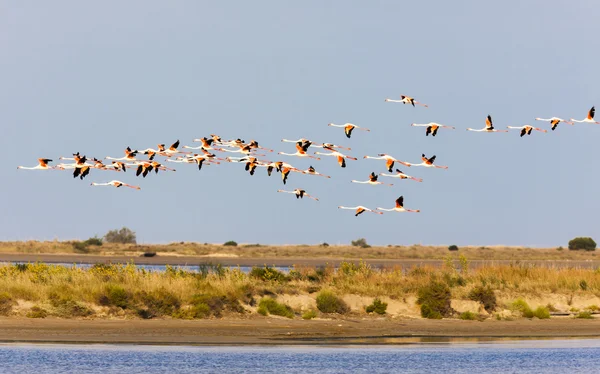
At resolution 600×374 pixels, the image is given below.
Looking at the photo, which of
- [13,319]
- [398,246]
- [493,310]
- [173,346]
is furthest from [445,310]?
[398,246]

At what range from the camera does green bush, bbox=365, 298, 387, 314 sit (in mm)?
38156

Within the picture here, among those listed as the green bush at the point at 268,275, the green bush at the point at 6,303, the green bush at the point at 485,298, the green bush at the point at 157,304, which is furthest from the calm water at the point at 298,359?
the green bush at the point at 268,275

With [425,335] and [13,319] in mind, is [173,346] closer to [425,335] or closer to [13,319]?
[13,319]

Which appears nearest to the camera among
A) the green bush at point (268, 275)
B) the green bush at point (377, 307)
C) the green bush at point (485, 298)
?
the green bush at point (377, 307)

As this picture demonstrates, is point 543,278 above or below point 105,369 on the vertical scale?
above

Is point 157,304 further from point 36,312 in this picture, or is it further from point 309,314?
point 309,314

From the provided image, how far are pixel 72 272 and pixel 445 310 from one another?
1272 centimetres

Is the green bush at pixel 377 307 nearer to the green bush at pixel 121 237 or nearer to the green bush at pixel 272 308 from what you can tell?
the green bush at pixel 272 308

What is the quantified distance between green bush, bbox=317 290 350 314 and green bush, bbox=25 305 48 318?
904 cm

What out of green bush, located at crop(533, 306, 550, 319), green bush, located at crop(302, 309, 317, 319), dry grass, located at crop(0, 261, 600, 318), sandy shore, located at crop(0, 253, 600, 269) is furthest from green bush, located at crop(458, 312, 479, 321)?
sandy shore, located at crop(0, 253, 600, 269)

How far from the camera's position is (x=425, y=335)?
35.3 m

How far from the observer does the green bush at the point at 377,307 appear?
3816 centimetres

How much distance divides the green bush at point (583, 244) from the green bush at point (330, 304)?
87.4 metres

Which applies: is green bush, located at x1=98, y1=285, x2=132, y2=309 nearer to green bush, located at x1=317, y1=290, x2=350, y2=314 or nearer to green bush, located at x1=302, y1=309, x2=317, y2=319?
green bush, located at x1=302, y1=309, x2=317, y2=319
